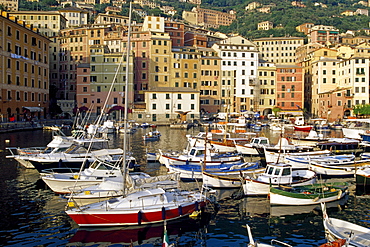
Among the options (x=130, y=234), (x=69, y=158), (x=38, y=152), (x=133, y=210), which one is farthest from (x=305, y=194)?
(x=38, y=152)

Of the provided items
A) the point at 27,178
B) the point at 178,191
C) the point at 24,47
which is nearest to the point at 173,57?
the point at 24,47

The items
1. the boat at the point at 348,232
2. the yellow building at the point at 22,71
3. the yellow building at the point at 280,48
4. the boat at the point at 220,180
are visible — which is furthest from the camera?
the yellow building at the point at 280,48

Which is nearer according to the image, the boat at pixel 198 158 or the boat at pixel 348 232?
the boat at pixel 348 232

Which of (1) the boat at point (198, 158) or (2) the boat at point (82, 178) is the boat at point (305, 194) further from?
(2) the boat at point (82, 178)

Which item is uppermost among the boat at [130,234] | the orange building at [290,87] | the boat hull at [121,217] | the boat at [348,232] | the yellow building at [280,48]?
the yellow building at [280,48]

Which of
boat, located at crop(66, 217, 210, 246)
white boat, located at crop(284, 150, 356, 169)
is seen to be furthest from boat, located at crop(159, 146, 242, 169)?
boat, located at crop(66, 217, 210, 246)

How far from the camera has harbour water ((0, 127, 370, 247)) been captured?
17078 mm

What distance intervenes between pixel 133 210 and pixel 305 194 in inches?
421

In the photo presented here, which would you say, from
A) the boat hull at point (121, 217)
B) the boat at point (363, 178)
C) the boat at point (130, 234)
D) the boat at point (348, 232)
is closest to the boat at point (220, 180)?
the boat at point (130, 234)

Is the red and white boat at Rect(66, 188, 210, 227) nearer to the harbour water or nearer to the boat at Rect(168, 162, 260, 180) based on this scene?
the harbour water

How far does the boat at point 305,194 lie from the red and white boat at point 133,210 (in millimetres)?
5713

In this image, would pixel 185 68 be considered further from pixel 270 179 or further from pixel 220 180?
pixel 270 179

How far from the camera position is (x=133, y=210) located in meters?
18.0

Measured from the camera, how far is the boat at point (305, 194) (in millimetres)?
21906
